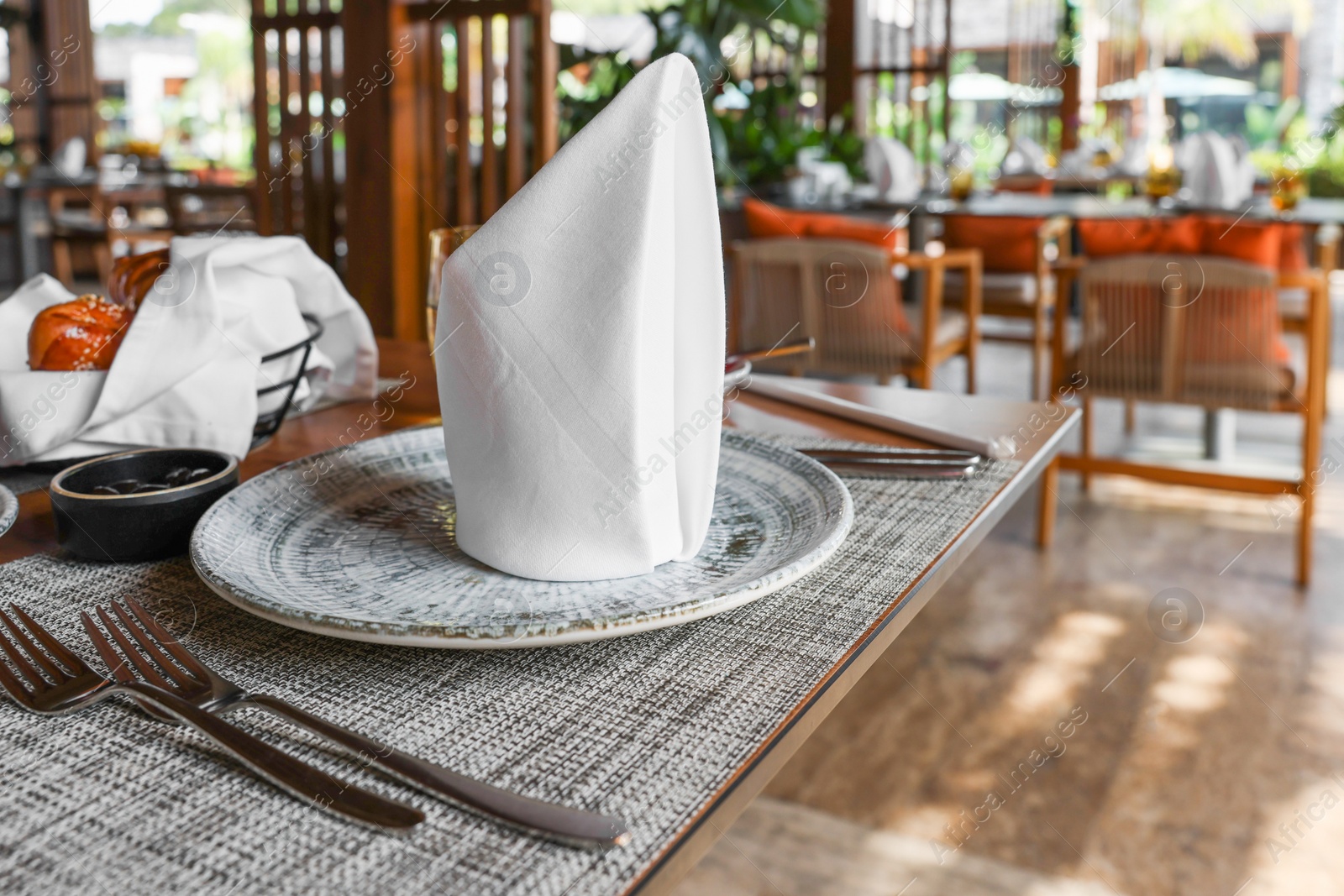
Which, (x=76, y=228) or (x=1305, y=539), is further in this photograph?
(x=76, y=228)

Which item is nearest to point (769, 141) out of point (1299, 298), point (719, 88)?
point (719, 88)

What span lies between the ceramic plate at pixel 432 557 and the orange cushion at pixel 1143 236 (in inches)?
86.3

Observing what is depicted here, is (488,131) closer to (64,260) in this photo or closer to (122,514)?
(122,514)

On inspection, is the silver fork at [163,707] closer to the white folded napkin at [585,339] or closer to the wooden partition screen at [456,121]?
the white folded napkin at [585,339]

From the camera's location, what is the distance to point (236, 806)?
1.26 feet

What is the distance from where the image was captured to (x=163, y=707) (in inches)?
17.2

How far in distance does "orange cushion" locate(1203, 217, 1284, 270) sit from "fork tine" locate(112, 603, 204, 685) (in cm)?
254

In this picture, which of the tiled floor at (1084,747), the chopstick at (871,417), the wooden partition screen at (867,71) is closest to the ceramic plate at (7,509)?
the chopstick at (871,417)

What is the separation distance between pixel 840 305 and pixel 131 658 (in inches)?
A: 107

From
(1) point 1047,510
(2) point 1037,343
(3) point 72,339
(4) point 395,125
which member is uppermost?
(4) point 395,125

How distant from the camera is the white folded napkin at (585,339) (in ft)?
1.59

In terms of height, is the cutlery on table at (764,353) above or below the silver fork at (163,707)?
above

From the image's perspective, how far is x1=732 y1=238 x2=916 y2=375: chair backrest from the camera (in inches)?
117

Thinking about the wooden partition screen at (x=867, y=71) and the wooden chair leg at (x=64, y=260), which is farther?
the wooden partition screen at (x=867, y=71)
